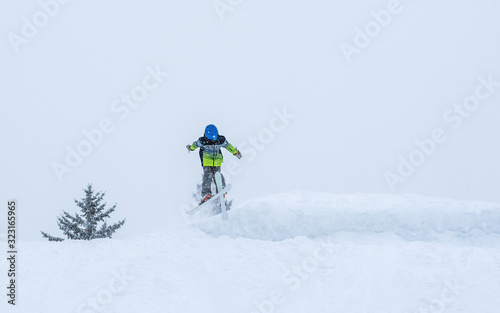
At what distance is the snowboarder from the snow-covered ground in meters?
1.80

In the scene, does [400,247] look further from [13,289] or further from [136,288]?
[13,289]

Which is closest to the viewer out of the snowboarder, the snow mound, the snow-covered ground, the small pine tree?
the snow-covered ground

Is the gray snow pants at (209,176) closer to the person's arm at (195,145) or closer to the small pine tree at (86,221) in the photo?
the person's arm at (195,145)

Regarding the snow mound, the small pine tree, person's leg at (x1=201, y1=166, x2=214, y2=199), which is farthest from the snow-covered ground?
the small pine tree

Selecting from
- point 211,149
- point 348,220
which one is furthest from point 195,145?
point 348,220

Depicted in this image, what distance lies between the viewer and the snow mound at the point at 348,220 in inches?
407

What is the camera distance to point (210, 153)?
39.4 feet

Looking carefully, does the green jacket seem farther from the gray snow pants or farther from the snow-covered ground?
the snow-covered ground

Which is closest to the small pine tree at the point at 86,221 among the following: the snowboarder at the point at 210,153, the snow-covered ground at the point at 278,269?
the snowboarder at the point at 210,153

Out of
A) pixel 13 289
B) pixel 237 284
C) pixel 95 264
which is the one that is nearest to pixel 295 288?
pixel 237 284

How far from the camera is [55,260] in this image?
7.46 meters

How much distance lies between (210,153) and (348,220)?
167 inches

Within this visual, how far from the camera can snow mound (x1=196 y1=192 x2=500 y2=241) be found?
10332 millimetres

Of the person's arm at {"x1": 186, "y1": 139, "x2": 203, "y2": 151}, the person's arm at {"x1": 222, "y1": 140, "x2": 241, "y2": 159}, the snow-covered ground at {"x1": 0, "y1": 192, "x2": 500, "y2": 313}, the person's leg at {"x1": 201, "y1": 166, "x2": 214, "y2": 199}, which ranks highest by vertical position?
the person's arm at {"x1": 186, "y1": 139, "x2": 203, "y2": 151}
